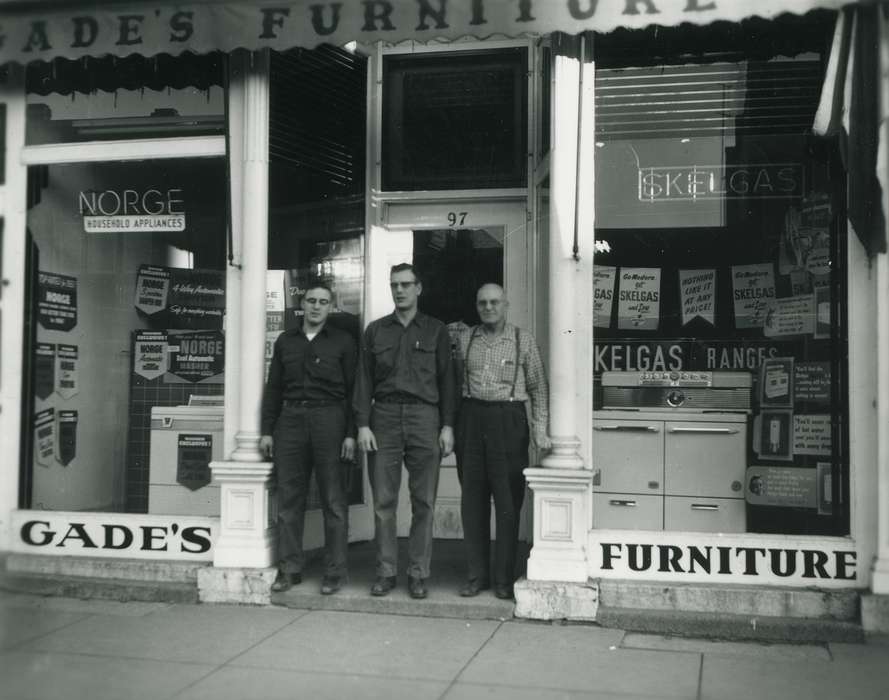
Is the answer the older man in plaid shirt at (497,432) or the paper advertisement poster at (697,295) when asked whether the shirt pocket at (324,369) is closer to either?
the older man in plaid shirt at (497,432)

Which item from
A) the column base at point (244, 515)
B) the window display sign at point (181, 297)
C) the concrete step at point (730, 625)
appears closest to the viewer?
the concrete step at point (730, 625)

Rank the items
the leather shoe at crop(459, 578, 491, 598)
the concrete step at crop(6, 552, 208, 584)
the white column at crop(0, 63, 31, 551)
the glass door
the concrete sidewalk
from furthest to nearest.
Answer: the glass door
the white column at crop(0, 63, 31, 551)
the concrete step at crop(6, 552, 208, 584)
the leather shoe at crop(459, 578, 491, 598)
the concrete sidewalk

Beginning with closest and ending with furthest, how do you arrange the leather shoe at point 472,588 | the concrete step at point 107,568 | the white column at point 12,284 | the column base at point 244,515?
the leather shoe at point 472,588
the column base at point 244,515
the concrete step at point 107,568
the white column at point 12,284

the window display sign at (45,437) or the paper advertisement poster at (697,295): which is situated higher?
the paper advertisement poster at (697,295)

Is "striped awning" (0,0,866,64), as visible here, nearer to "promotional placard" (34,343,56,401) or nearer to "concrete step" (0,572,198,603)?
"promotional placard" (34,343,56,401)

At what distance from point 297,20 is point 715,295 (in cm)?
325

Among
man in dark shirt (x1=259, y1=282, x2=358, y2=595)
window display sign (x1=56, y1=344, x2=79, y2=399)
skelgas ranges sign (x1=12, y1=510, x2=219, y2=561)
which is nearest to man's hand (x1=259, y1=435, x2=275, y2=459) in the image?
man in dark shirt (x1=259, y1=282, x2=358, y2=595)

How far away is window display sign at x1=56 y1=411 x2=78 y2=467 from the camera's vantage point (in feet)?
22.7

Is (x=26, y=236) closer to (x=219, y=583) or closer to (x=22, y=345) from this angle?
(x=22, y=345)

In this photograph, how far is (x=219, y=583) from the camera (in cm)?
607

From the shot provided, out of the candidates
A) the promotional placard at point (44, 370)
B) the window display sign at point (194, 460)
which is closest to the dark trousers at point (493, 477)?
the window display sign at point (194, 460)

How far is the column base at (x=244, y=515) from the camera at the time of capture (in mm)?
6098

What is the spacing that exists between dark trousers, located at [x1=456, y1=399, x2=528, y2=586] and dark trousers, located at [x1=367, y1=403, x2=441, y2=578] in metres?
0.21

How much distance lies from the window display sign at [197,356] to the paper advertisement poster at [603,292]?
104 inches
